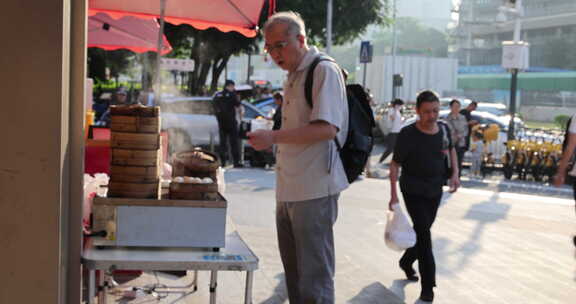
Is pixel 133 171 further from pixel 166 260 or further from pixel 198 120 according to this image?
pixel 198 120

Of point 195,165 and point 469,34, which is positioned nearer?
point 195,165

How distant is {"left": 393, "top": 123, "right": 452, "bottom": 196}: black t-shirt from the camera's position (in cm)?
640

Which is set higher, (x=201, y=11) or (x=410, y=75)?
(x=410, y=75)

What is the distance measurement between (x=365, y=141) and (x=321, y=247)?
2.03ft

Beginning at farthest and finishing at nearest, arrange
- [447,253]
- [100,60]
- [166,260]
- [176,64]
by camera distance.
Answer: [100,60] → [176,64] → [447,253] → [166,260]

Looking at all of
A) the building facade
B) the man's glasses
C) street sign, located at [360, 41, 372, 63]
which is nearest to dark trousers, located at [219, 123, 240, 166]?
street sign, located at [360, 41, 372, 63]

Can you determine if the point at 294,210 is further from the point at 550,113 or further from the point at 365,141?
the point at 550,113

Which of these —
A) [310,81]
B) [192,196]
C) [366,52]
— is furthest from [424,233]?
[366,52]

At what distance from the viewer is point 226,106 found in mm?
17562

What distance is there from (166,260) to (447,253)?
5946mm

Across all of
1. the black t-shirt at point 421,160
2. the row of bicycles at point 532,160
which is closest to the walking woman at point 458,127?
the row of bicycles at point 532,160

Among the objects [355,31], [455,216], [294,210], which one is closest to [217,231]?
[294,210]

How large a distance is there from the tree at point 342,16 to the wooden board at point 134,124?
103 feet

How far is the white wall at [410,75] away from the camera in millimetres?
49406
